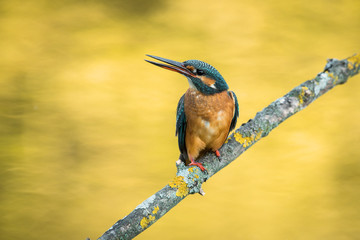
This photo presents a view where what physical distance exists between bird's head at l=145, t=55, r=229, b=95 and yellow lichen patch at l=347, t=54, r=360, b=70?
66 centimetres

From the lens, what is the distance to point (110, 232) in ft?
5.31

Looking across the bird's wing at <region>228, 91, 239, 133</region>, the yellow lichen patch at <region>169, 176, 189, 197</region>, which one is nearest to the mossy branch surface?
the yellow lichen patch at <region>169, 176, 189, 197</region>

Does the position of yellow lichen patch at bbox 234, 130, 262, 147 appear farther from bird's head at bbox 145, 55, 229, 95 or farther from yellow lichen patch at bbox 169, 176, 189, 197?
yellow lichen patch at bbox 169, 176, 189, 197

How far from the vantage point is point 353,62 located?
7.87ft

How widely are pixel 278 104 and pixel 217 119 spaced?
0.29 meters

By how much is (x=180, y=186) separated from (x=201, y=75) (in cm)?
57

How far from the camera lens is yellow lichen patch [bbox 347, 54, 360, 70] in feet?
7.83

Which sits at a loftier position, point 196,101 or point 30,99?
point 30,99

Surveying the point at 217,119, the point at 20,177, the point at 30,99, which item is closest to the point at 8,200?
the point at 20,177

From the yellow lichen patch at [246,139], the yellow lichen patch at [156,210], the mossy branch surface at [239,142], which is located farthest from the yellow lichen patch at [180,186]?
the yellow lichen patch at [246,139]

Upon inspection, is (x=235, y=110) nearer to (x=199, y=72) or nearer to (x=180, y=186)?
(x=199, y=72)

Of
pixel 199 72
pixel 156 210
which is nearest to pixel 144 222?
pixel 156 210

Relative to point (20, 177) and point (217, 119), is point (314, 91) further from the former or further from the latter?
point (20, 177)

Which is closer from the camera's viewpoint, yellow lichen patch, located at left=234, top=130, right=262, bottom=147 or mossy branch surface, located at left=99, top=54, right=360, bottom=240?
mossy branch surface, located at left=99, top=54, right=360, bottom=240
